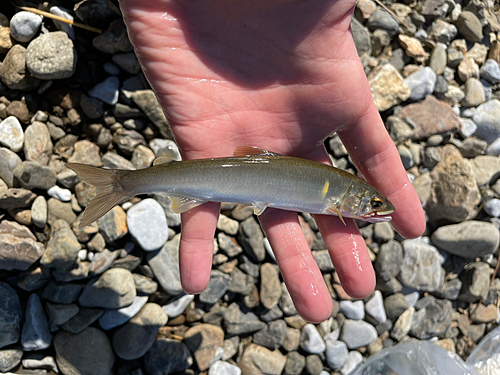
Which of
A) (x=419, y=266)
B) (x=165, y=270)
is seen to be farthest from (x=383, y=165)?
(x=165, y=270)

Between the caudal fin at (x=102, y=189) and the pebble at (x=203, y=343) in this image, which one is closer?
the caudal fin at (x=102, y=189)

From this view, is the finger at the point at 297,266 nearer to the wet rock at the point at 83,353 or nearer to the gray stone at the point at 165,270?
the gray stone at the point at 165,270

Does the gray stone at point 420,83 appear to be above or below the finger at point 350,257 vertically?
above

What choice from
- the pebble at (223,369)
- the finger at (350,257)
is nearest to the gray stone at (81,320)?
the pebble at (223,369)

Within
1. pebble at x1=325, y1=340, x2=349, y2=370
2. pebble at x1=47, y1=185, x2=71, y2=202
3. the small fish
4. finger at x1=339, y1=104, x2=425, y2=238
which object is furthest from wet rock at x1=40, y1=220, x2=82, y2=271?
pebble at x1=325, y1=340, x2=349, y2=370

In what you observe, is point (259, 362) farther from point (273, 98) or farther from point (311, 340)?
point (273, 98)

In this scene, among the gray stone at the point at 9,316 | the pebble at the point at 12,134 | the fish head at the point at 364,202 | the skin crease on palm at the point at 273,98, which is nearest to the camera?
the skin crease on palm at the point at 273,98
